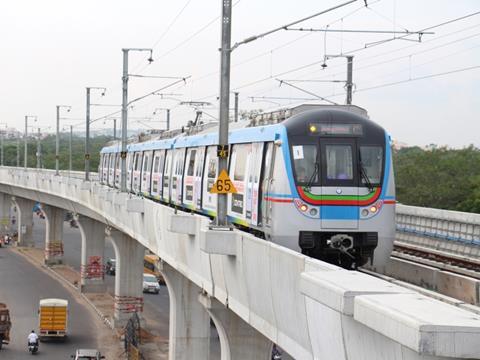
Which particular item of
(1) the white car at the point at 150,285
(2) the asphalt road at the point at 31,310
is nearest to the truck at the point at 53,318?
(2) the asphalt road at the point at 31,310

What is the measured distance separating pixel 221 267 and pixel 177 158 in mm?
12010

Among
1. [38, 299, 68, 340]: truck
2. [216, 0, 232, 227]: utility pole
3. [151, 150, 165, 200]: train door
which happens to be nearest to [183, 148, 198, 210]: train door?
[151, 150, 165, 200]: train door

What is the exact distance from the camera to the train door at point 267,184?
57.4ft

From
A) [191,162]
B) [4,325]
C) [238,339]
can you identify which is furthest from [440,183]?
[238,339]

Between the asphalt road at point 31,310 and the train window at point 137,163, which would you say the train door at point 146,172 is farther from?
the asphalt road at point 31,310

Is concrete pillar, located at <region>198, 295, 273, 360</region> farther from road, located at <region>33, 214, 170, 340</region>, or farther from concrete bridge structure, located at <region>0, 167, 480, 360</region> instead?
road, located at <region>33, 214, 170, 340</region>

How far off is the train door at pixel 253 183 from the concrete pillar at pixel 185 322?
13.9m

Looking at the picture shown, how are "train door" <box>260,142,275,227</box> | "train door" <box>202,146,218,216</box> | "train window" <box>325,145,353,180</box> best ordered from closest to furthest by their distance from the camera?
"train window" <box>325,145,353,180</box> < "train door" <box>260,142,275,227</box> < "train door" <box>202,146,218,216</box>

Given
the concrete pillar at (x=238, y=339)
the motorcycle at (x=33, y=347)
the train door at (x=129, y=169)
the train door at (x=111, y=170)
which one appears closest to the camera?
the concrete pillar at (x=238, y=339)

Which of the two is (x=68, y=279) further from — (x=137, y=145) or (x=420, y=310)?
(x=420, y=310)

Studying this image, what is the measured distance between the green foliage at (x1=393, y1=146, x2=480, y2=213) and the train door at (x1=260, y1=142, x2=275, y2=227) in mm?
38673

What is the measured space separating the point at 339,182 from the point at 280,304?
3.89 m

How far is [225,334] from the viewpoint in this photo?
976 inches

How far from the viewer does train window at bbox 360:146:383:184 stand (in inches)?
684
